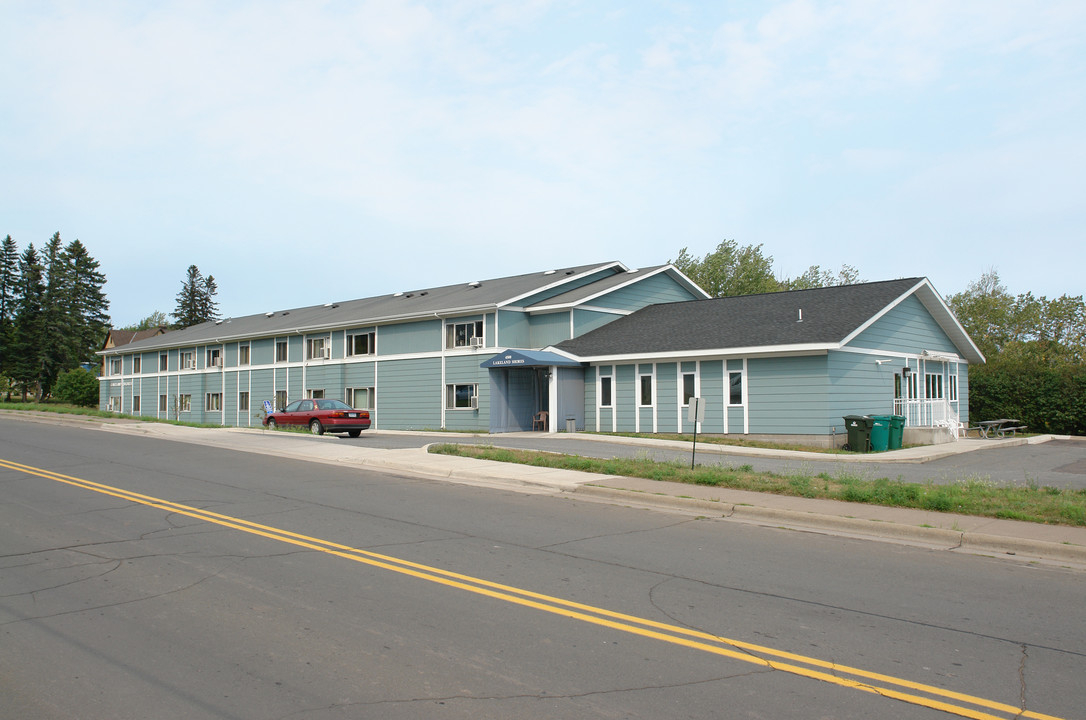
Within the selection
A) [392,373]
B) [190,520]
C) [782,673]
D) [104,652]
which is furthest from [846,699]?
[392,373]

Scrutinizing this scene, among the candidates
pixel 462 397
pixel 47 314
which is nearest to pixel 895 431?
pixel 462 397

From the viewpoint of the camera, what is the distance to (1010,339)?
55.2 m

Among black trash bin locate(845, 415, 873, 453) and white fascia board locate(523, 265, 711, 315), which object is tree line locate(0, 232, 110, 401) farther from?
black trash bin locate(845, 415, 873, 453)

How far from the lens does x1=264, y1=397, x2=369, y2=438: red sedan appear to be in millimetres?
27406

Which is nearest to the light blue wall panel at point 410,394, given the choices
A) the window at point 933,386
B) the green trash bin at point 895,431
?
the green trash bin at point 895,431

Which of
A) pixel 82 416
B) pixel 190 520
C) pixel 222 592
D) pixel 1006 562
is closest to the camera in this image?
pixel 222 592

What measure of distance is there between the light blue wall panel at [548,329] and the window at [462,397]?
3552mm

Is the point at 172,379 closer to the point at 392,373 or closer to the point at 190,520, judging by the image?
the point at 392,373

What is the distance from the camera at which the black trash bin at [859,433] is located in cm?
2288

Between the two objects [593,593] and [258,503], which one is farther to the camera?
[258,503]

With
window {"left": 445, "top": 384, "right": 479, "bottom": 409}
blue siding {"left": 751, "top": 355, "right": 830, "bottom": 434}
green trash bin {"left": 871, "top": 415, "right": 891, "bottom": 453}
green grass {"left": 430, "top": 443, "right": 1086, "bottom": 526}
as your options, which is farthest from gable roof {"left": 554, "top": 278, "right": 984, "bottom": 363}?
green grass {"left": 430, "top": 443, "right": 1086, "bottom": 526}

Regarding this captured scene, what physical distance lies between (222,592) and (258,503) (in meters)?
5.19

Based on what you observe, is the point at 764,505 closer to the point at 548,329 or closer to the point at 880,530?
the point at 880,530

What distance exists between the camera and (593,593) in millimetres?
6957
